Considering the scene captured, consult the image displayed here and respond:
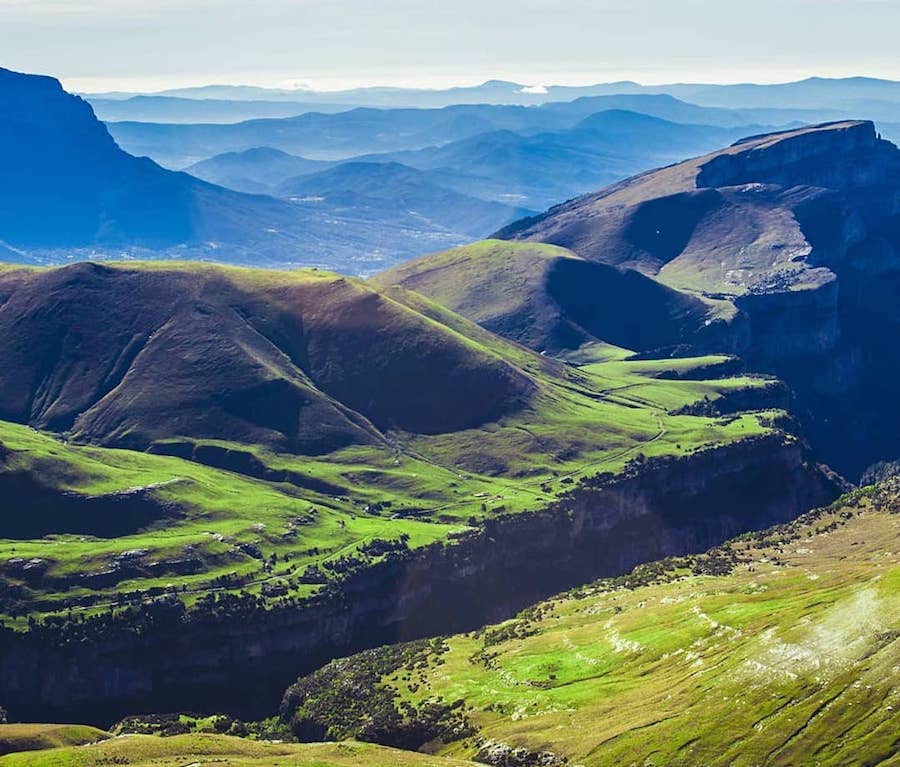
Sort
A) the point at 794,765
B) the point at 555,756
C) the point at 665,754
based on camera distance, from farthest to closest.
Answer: the point at 555,756 → the point at 665,754 → the point at 794,765

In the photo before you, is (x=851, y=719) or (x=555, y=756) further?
(x=555, y=756)

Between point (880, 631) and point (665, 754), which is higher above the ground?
point (880, 631)

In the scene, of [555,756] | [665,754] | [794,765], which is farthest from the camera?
[555,756]

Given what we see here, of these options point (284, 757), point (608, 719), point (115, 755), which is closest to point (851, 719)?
point (608, 719)

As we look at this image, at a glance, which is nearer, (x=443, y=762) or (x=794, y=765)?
(x=794, y=765)

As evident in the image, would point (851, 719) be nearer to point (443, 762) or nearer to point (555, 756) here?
point (555, 756)

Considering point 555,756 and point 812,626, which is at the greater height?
point 812,626

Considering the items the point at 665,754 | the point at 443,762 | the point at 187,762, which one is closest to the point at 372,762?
the point at 443,762

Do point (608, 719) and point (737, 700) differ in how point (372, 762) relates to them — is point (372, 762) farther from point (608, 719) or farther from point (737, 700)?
point (737, 700)
